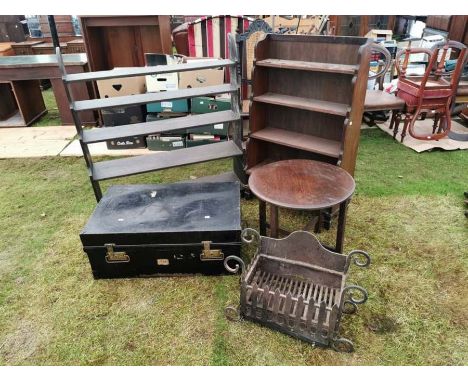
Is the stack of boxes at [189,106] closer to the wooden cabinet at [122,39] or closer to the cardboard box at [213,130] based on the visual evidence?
the cardboard box at [213,130]

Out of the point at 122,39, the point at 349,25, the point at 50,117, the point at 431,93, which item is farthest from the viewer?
the point at 349,25

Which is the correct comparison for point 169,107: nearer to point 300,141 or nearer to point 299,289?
point 300,141

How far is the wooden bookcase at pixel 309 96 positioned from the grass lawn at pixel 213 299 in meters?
0.75

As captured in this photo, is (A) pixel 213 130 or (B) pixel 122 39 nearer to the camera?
(A) pixel 213 130

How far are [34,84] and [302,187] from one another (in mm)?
5453


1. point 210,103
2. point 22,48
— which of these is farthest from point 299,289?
point 22,48

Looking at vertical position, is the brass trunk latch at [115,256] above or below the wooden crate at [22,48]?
below

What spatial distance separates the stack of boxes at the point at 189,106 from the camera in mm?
4531

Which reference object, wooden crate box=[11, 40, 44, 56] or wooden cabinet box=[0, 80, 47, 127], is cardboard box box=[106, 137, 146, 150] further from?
wooden crate box=[11, 40, 44, 56]

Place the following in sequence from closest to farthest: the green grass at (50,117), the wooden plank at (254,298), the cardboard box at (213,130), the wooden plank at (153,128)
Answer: the wooden plank at (254,298) < the wooden plank at (153,128) < the cardboard box at (213,130) < the green grass at (50,117)

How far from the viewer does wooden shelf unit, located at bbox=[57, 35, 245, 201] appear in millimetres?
3080

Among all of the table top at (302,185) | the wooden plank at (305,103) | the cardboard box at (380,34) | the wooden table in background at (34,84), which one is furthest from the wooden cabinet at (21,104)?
the cardboard box at (380,34)

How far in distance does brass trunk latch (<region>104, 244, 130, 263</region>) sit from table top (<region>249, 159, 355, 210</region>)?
1.08 meters

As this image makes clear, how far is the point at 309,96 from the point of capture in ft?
10.3
